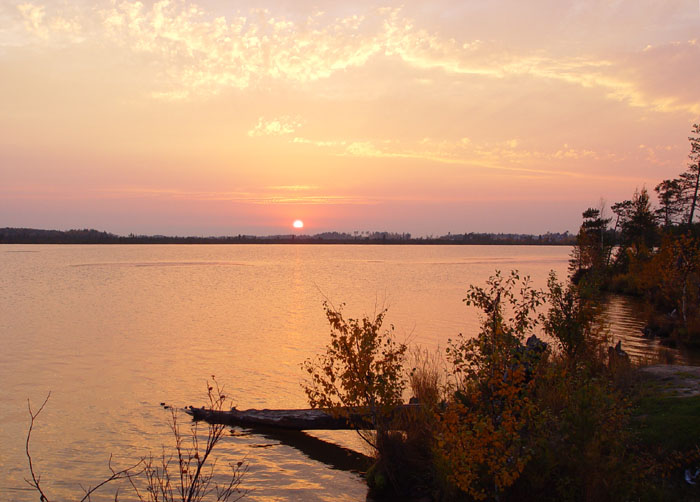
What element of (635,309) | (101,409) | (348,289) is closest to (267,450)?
(101,409)

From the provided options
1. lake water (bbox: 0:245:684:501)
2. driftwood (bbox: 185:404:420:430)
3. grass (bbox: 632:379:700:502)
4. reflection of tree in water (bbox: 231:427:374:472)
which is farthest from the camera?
driftwood (bbox: 185:404:420:430)

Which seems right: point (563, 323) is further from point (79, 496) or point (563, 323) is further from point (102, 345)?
point (102, 345)

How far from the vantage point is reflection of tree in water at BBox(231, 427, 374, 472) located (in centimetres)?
1343

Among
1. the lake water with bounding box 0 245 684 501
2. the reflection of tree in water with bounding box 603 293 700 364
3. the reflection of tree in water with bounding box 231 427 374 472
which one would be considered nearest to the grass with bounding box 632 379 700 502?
the reflection of tree in water with bounding box 603 293 700 364

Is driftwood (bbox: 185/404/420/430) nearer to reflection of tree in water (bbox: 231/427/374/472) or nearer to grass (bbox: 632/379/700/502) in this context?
reflection of tree in water (bbox: 231/427/374/472)

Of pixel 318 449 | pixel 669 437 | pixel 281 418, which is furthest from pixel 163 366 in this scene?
pixel 669 437

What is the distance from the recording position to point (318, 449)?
1444cm

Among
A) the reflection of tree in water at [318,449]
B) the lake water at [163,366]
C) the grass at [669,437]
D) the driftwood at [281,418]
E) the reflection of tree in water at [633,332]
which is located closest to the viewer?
the grass at [669,437]

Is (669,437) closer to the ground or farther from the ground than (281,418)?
farther from the ground

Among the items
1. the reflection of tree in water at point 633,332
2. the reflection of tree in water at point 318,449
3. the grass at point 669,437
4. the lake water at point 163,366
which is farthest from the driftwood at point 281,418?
the reflection of tree in water at point 633,332

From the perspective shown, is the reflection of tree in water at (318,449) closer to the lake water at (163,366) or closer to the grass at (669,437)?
the lake water at (163,366)

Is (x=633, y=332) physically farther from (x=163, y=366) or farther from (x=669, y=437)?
(x=163, y=366)

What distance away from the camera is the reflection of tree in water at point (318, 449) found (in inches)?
529

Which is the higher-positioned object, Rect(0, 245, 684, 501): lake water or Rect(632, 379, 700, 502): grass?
Rect(632, 379, 700, 502): grass
